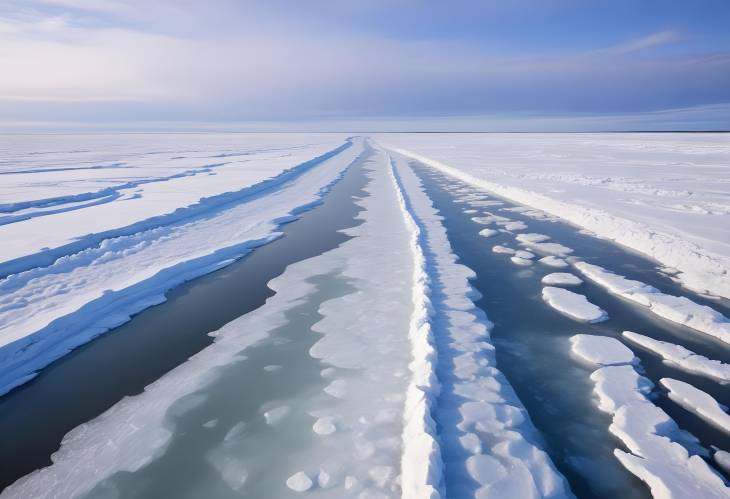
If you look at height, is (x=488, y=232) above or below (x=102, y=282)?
below

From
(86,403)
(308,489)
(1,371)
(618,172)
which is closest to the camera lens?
(308,489)

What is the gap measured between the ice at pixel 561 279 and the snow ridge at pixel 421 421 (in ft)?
7.97

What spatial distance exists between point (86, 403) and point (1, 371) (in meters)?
1.21

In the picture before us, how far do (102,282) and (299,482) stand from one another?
5.33m

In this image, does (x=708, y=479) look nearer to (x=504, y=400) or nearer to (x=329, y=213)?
(x=504, y=400)

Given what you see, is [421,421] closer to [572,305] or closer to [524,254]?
[572,305]

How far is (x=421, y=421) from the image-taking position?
345 cm

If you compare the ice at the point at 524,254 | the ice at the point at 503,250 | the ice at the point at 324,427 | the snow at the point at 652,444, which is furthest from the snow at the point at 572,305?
the ice at the point at 324,427

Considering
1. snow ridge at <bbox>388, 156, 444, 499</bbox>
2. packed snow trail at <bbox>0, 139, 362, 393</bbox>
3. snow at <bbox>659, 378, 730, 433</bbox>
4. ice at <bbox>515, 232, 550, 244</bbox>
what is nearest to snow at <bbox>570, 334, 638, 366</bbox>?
snow at <bbox>659, 378, 730, 433</bbox>

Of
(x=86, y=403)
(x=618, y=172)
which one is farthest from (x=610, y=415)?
(x=618, y=172)

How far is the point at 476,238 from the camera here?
10.1 meters

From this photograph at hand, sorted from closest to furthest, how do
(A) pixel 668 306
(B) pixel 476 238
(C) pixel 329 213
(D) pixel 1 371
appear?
(D) pixel 1 371, (A) pixel 668 306, (B) pixel 476 238, (C) pixel 329 213

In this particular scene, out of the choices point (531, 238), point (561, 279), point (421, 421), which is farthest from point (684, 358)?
point (531, 238)

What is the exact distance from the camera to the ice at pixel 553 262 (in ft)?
26.3
